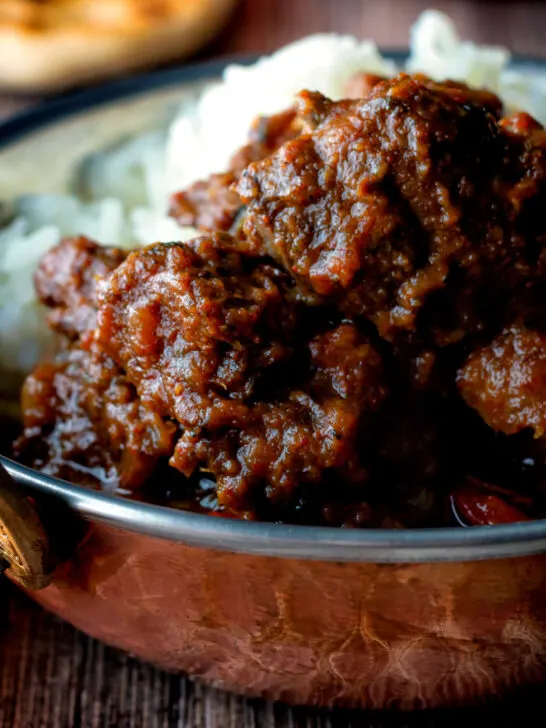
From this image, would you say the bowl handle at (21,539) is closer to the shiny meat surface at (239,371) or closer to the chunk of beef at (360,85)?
the shiny meat surface at (239,371)

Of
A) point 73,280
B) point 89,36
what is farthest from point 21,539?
point 89,36

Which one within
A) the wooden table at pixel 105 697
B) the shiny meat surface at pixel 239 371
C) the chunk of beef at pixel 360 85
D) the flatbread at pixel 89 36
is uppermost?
the chunk of beef at pixel 360 85

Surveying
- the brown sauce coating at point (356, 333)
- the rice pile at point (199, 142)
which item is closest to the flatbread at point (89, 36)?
the rice pile at point (199, 142)

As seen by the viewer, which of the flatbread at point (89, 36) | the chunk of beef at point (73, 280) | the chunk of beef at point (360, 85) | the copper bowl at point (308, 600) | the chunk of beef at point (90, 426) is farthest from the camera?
the flatbread at point (89, 36)

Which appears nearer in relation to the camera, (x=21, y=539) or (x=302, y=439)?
(x=21, y=539)

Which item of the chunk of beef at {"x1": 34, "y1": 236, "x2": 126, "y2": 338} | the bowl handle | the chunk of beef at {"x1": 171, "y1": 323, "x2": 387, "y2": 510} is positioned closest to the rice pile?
the chunk of beef at {"x1": 34, "y1": 236, "x2": 126, "y2": 338}

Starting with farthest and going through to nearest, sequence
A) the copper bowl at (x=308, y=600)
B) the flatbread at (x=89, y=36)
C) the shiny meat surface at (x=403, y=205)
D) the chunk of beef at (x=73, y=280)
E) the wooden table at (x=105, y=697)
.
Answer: the flatbread at (x=89, y=36) < the chunk of beef at (x=73, y=280) < the wooden table at (x=105, y=697) < the shiny meat surface at (x=403, y=205) < the copper bowl at (x=308, y=600)

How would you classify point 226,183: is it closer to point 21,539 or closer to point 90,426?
point 90,426

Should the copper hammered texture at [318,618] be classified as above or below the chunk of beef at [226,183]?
below
